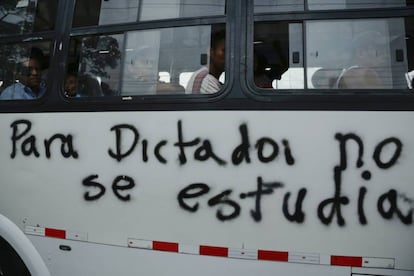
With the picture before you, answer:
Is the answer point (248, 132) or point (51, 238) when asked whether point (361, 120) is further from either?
point (51, 238)

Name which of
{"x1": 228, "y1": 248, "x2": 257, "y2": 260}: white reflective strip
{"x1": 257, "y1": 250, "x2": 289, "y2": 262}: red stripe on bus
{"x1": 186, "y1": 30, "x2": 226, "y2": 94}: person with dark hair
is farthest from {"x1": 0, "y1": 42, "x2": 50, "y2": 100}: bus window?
{"x1": 257, "y1": 250, "x2": 289, "y2": 262}: red stripe on bus

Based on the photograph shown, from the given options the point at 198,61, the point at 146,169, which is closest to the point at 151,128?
the point at 146,169

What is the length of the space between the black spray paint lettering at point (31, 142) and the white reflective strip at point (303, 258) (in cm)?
147

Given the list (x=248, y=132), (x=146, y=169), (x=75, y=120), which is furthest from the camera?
(x=75, y=120)

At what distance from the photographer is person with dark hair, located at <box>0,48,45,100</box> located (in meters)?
2.69

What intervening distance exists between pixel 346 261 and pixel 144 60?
65.9 inches

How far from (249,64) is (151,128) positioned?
0.70 m

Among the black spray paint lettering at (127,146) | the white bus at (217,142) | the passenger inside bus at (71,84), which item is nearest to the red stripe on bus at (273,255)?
the white bus at (217,142)

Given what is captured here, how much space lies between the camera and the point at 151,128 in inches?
91.1

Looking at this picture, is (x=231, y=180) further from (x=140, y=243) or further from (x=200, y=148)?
(x=140, y=243)

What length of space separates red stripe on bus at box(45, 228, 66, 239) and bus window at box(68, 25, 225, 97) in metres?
0.92

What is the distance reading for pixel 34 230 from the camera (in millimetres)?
2588

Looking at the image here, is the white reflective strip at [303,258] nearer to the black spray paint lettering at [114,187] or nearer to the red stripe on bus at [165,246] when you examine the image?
the red stripe on bus at [165,246]

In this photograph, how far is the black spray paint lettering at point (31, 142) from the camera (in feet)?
8.18
